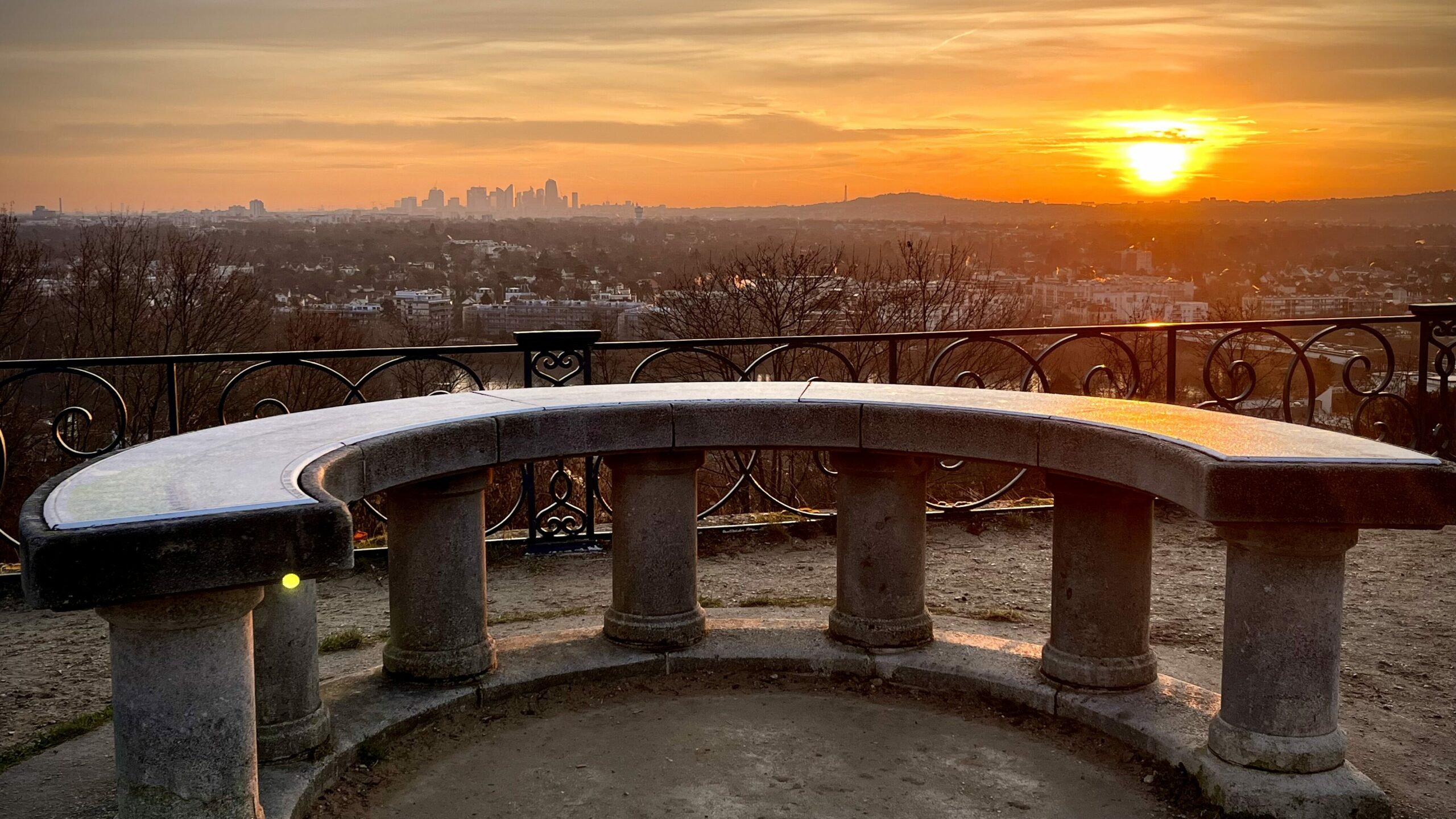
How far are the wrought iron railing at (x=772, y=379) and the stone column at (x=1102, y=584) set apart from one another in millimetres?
3024

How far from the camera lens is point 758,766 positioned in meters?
4.46

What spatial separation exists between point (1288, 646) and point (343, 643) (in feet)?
14.0

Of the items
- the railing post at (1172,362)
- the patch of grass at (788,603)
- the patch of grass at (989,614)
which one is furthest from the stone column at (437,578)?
the railing post at (1172,362)

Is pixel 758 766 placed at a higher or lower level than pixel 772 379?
lower

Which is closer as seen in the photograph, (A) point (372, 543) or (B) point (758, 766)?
(B) point (758, 766)

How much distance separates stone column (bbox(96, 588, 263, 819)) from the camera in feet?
10.7

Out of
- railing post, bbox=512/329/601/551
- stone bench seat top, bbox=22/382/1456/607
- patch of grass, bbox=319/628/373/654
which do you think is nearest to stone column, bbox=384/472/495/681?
stone bench seat top, bbox=22/382/1456/607

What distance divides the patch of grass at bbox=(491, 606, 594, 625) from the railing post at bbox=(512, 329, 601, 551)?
97 centimetres

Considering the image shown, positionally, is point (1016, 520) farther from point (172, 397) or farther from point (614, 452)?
point (172, 397)

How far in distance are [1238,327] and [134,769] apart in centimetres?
707

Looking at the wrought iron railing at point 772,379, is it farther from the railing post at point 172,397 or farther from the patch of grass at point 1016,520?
the patch of grass at point 1016,520

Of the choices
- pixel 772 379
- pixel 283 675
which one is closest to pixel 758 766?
pixel 283 675

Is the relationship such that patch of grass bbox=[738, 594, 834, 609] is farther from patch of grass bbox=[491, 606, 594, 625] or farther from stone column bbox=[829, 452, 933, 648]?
stone column bbox=[829, 452, 933, 648]

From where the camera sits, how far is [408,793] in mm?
4266
